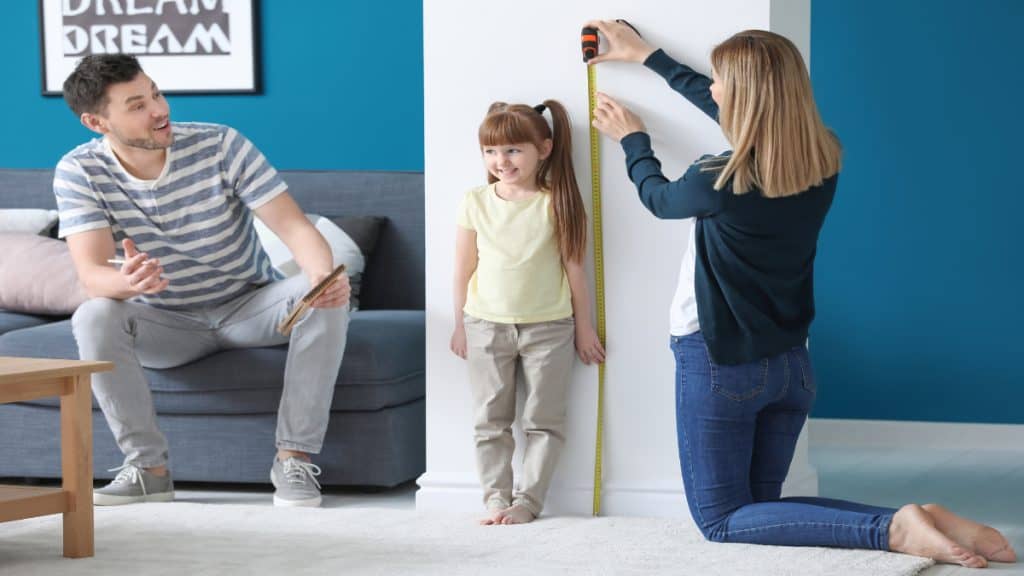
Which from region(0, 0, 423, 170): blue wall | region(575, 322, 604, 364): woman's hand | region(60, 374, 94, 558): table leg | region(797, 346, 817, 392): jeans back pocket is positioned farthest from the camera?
region(0, 0, 423, 170): blue wall

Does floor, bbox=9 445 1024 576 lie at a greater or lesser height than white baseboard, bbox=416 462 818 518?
lesser

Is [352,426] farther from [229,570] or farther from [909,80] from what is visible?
[909,80]

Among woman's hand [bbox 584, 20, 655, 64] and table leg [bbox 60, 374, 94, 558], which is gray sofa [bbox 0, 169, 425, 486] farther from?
woman's hand [bbox 584, 20, 655, 64]

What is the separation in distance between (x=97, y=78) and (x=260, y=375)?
0.76m

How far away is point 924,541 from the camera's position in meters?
2.47

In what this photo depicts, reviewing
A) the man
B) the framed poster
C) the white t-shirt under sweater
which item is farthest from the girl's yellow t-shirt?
the framed poster

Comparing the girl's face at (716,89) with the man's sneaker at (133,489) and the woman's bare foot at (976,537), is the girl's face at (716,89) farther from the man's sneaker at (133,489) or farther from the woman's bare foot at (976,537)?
the man's sneaker at (133,489)

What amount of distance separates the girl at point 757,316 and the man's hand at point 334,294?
2.55ft

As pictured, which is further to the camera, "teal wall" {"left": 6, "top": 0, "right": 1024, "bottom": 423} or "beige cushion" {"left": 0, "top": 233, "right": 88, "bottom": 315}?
"teal wall" {"left": 6, "top": 0, "right": 1024, "bottom": 423}

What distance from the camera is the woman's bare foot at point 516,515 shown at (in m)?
2.93

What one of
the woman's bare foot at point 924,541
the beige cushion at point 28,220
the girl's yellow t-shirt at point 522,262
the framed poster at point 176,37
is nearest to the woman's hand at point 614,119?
the girl's yellow t-shirt at point 522,262

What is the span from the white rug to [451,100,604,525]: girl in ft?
0.50

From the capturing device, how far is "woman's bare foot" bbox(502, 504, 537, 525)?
2.93 metres

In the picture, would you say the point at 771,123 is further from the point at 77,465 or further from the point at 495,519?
the point at 77,465
